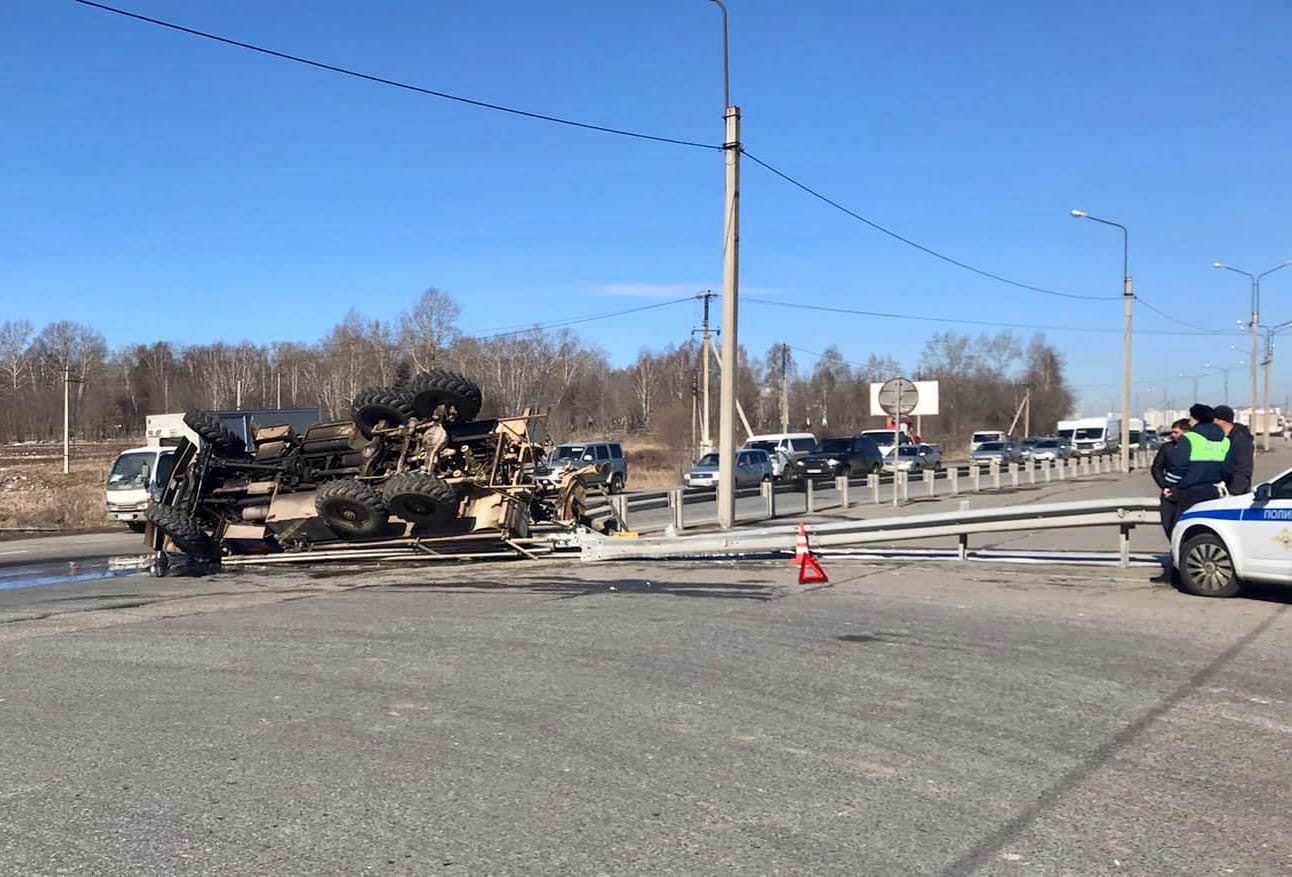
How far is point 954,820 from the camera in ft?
15.2

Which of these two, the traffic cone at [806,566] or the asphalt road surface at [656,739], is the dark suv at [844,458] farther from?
the asphalt road surface at [656,739]

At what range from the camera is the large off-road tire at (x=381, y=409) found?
14461 mm

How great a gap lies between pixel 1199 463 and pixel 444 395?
9068 mm

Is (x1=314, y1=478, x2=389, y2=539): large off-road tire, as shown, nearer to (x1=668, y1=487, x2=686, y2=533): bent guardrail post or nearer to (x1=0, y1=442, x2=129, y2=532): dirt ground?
(x1=668, y1=487, x2=686, y2=533): bent guardrail post

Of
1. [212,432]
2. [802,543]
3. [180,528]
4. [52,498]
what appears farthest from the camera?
[52,498]

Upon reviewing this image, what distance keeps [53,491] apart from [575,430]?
66953 millimetres

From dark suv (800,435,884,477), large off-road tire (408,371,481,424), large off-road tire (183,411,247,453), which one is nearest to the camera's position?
large off-road tire (408,371,481,424)

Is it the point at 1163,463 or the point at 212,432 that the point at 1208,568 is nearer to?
the point at 1163,463

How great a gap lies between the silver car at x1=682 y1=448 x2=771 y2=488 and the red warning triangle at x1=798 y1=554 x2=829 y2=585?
83.4 feet

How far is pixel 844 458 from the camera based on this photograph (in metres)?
46.8

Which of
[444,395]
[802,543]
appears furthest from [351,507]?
[802,543]

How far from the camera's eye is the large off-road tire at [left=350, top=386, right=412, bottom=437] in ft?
47.4

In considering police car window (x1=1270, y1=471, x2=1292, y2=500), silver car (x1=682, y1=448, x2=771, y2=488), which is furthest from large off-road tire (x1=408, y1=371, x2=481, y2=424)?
silver car (x1=682, y1=448, x2=771, y2=488)

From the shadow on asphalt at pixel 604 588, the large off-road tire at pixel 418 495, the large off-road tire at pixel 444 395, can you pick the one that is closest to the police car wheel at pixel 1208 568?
the shadow on asphalt at pixel 604 588
